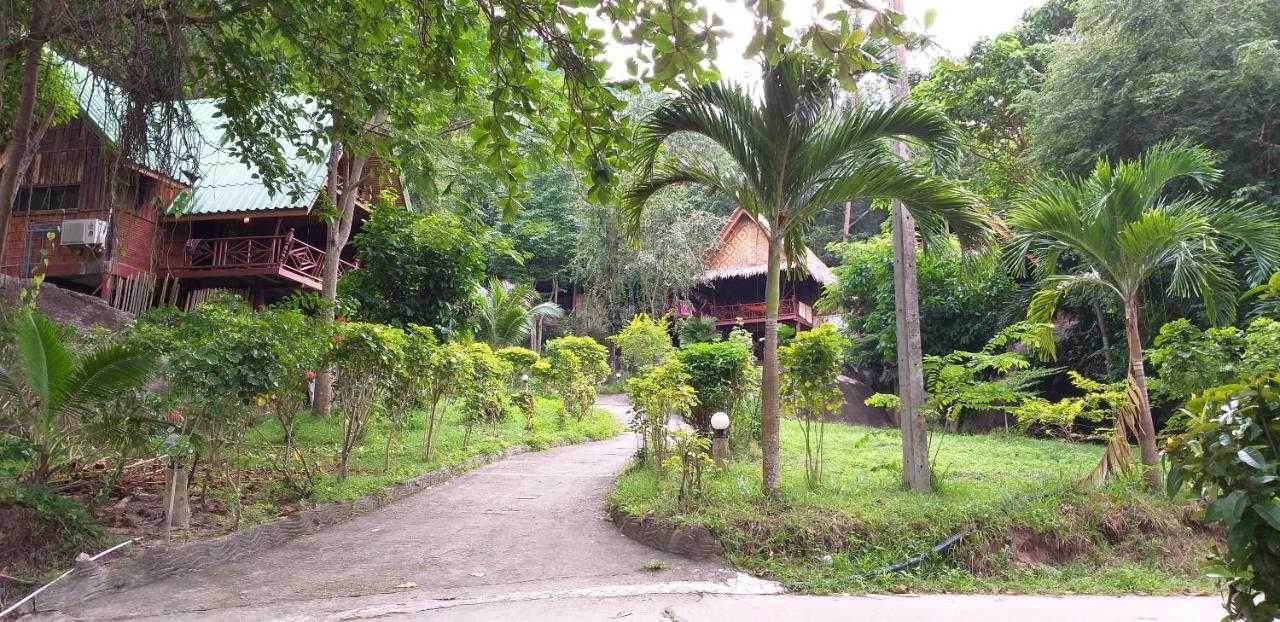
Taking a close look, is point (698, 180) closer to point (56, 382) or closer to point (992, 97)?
point (56, 382)

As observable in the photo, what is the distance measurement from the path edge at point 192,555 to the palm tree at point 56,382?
1.05 m

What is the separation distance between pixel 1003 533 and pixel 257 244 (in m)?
14.6

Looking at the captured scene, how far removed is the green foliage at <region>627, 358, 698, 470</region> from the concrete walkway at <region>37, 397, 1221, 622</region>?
4.06 ft

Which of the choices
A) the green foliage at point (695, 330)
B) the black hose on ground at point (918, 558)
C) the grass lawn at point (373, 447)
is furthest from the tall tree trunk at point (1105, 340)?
the green foliage at point (695, 330)

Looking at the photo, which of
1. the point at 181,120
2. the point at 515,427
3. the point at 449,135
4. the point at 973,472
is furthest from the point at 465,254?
the point at 973,472

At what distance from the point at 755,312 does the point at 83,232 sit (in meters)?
18.1

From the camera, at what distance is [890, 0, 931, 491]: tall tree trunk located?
6.67 meters

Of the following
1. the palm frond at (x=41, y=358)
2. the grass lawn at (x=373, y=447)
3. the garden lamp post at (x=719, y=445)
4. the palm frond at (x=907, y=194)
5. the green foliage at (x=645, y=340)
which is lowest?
the grass lawn at (x=373, y=447)

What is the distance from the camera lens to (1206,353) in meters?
6.62

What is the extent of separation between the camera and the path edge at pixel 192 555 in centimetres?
438

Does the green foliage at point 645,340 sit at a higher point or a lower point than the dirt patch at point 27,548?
higher

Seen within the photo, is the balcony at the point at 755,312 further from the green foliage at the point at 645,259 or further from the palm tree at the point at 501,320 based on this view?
the palm tree at the point at 501,320

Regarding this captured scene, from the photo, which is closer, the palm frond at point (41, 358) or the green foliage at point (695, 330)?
the palm frond at point (41, 358)

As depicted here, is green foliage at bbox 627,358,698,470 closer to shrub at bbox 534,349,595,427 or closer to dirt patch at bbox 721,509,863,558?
dirt patch at bbox 721,509,863,558
